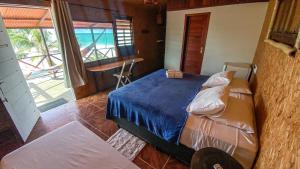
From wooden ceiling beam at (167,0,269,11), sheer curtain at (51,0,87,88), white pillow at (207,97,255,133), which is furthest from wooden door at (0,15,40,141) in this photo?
wooden ceiling beam at (167,0,269,11)

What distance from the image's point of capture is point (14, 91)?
1.83 metres

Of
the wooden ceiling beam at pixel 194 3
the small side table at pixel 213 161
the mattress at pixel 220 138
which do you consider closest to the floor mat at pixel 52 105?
the mattress at pixel 220 138

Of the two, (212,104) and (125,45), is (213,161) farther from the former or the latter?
(125,45)

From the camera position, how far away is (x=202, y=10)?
10.8 feet

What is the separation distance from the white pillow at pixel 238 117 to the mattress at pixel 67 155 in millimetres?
924

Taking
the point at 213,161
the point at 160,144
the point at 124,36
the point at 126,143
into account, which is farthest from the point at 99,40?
the point at 213,161

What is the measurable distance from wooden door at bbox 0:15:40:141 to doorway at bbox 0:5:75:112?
36.9 inches

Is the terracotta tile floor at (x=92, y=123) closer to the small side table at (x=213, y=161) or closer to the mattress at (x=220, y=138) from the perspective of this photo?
the mattress at (x=220, y=138)

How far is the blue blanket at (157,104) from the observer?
1.43m

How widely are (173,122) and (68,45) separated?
8.51ft

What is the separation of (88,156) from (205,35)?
363cm

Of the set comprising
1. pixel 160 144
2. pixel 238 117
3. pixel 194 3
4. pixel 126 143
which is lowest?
pixel 126 143

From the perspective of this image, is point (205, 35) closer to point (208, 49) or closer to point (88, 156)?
point (208, 49)

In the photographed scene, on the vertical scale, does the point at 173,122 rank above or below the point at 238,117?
below
